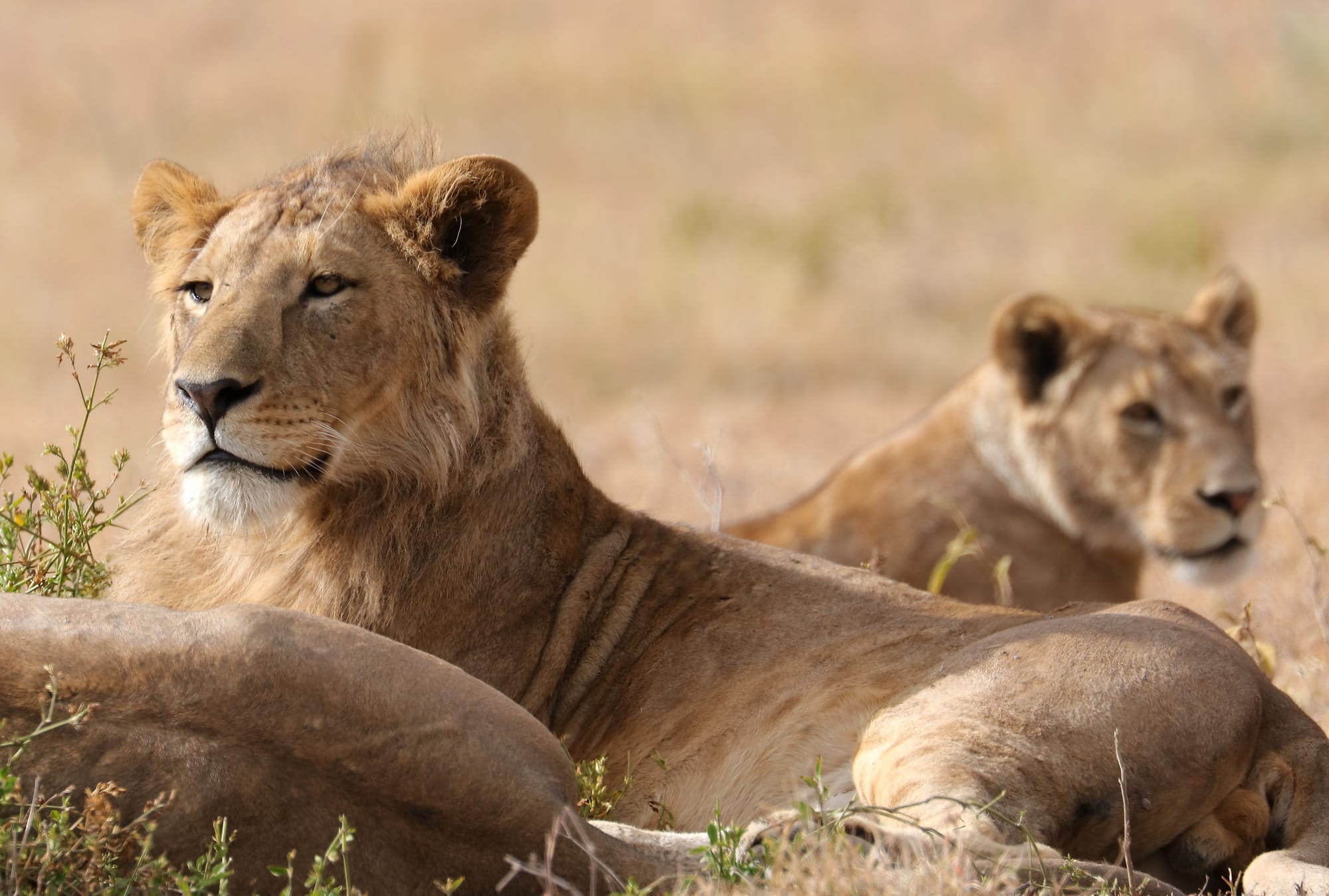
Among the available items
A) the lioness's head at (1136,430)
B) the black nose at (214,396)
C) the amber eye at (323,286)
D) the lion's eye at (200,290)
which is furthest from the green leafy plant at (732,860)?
the lioness's head at (1136,430)

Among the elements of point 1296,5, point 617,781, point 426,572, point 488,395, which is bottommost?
point 617,781

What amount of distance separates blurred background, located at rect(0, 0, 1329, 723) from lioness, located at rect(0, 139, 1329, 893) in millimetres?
4447

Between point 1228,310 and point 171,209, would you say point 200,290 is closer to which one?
point 171,209

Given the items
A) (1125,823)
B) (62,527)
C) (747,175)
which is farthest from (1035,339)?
(747,175)

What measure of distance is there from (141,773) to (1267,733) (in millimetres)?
2354

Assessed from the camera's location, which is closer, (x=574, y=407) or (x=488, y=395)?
(x=488, y=395)

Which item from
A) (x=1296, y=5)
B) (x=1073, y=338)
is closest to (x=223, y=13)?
(x=1296, y=5)

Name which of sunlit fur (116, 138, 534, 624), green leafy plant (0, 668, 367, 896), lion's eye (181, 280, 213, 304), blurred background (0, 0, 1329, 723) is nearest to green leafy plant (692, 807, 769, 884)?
green leafy plant (0, 668, 367, 896)

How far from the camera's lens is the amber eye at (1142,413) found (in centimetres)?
662

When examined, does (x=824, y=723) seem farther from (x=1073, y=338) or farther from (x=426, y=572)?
(x=1073, y=338)

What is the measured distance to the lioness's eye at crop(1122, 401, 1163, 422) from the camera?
6625 millimetres

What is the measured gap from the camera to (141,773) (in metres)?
2.77

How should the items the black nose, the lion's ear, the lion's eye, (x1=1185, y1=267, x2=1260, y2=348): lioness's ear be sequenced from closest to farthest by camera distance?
the black nose < the lion's eye < the lion's ear < (x1=1185, y1=267, x2=1260, y2=348): lioness's ear

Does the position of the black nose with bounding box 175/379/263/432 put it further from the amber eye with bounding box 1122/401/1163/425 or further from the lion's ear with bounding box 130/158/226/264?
the amber eye with bounding box 1122/401/1163/425
